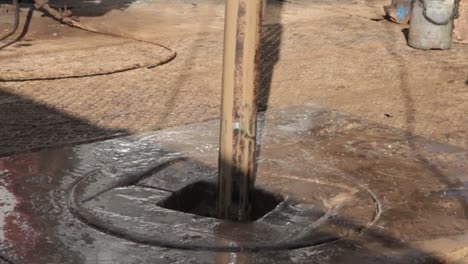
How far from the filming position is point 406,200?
492 cm

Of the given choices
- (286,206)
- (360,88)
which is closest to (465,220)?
(286,206)

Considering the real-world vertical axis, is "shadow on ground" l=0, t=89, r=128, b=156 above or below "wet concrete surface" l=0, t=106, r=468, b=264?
below

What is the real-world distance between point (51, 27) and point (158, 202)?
6863mm

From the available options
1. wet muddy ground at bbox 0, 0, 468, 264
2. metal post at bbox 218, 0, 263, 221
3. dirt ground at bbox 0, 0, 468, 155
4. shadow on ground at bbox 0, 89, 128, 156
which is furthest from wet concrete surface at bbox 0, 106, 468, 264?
dirt ground at bbox 0, 0, 468, 155

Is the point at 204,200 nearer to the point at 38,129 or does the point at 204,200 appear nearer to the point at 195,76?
the point at 38,129

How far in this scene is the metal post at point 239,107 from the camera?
427 cm

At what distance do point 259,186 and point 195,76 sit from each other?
11.8 feet

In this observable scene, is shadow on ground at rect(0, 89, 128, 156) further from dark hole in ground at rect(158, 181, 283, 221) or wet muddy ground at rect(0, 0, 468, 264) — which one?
dark hole in ground at rect(158, 181, 283, 221)

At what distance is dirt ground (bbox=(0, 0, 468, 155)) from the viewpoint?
21.9 ft

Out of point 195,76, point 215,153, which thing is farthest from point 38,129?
point 195,76

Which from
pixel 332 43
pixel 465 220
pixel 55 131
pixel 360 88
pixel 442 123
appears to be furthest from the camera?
pixel 332 43

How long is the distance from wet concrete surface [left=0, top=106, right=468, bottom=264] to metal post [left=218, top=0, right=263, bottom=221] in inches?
6.7

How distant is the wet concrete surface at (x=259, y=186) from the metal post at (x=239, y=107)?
17 centimetres

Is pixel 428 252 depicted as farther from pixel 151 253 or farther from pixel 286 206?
pixel 151 253
